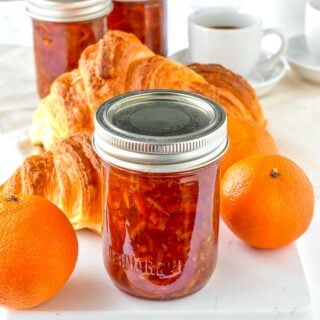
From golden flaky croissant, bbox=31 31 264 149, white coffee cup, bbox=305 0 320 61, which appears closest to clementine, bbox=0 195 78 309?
golden flaky croissant, bbox=31 31 264 149

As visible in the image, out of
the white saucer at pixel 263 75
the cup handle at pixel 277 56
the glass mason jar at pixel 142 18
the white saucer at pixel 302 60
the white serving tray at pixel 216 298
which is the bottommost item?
the white saucer at pixel 263 75

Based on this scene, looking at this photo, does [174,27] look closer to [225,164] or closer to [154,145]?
[225,164]

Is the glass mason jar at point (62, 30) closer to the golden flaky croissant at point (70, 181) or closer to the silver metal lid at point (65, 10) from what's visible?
the silver metal lid at point (65, 10)

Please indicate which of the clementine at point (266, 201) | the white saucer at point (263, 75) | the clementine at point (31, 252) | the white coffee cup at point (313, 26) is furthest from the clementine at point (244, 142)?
the white coffee cup at point (313, 26)

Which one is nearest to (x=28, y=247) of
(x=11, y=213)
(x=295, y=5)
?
(x=11, y=213)

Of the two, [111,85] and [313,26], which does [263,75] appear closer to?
[313,26]
